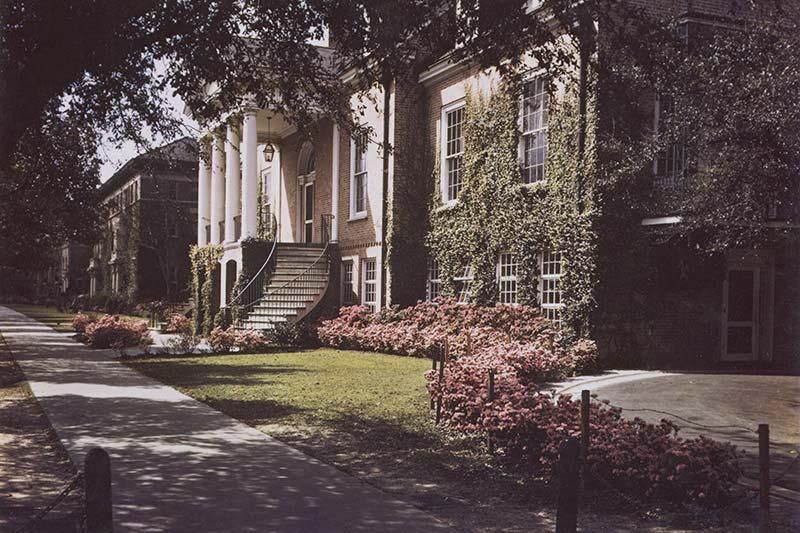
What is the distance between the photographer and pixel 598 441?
6.72 metres

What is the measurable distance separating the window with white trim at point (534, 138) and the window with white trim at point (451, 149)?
2699 millimetres

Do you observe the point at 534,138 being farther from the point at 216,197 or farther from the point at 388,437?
the point at 216,197

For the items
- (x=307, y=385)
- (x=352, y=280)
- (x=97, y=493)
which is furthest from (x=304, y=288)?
(x=97, y=493)

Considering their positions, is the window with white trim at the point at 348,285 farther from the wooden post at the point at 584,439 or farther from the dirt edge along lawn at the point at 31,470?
the wooden post at the point at 584,439

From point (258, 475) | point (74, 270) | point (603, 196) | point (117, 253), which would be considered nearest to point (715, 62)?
point (603, 196)

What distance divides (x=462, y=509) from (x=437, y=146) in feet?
52.8

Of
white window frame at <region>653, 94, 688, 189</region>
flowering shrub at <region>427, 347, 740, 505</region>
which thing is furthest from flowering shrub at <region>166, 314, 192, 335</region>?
flowering shrub at <region>427, 347, 740, 505</region>

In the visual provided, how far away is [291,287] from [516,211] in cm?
858

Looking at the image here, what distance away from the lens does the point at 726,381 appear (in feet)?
42.6

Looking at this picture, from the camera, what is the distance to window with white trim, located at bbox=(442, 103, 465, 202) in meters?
20.8

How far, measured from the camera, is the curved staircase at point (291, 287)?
23.1 metres

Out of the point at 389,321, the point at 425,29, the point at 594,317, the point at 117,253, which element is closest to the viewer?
the point at 425,29

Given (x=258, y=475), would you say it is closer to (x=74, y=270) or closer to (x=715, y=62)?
(x=715, y=62)

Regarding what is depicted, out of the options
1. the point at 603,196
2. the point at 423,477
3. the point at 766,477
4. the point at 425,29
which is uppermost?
the point at 425,29
